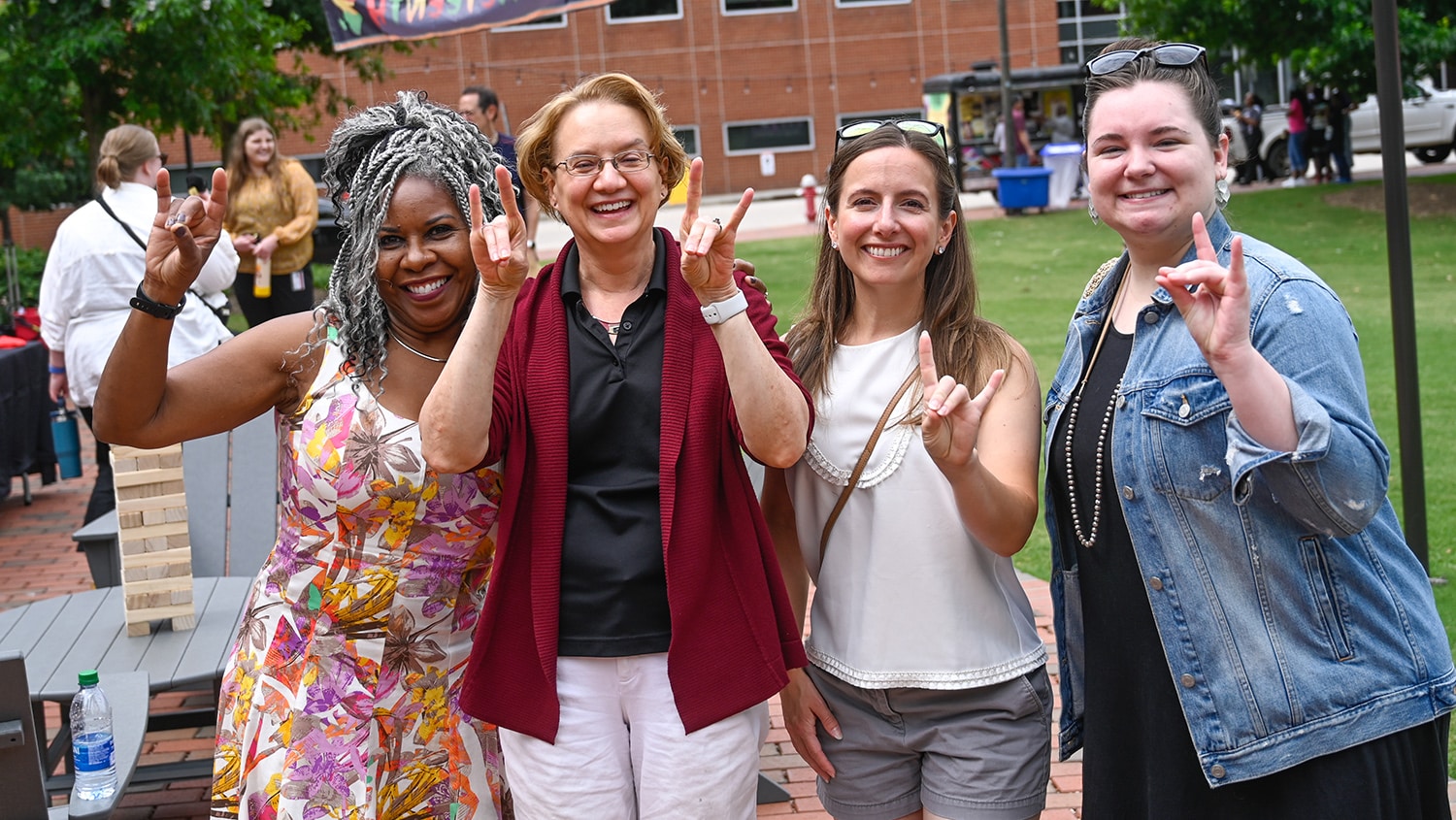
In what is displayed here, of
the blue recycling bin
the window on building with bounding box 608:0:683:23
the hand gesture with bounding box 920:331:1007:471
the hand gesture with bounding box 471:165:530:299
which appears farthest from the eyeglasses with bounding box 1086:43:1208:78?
the window on building with bounding box 608:0:683:23

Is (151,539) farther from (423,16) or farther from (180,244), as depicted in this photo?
(423,16)

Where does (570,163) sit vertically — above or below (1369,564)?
above

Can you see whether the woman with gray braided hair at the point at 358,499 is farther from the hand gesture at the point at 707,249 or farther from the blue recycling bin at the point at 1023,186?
the blue recycling bin at the point at 1023,186

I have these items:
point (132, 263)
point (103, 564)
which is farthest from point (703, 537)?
point (132, 263)

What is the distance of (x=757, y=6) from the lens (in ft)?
128

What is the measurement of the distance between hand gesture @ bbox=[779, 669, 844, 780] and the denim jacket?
2.37 ft

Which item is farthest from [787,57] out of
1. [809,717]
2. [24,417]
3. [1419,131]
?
[809,717]

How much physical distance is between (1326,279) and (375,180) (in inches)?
561

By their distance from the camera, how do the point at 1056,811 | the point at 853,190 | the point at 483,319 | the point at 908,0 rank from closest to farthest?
1. the point at 483,319
2. the point at 853,190
3. the point at 1056,811
4. the point at 908,0

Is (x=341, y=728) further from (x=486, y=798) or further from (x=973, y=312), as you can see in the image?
(x=973, y=312)

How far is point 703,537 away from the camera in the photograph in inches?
98.3

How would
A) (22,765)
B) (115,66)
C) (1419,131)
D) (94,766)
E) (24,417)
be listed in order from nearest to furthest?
(22,765)
(94,766)
(24,417)
(115,66)
(1419,131)

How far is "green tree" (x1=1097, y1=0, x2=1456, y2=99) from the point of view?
62.0 feet

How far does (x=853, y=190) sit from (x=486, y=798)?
1478mm
